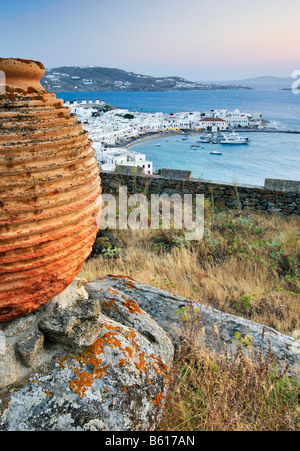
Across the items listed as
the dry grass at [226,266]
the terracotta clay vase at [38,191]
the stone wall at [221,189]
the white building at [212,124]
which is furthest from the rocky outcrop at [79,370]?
the white building at [212,124]

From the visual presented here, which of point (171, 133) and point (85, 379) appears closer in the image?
point (85, 379)

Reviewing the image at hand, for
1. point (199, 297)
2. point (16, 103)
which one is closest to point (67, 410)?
point (16, 103)

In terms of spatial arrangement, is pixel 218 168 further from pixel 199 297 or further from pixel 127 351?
pixel 127 351

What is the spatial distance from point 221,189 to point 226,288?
14.4 feet

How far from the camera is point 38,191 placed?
142 cm

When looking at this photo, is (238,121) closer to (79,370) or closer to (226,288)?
(226,288)

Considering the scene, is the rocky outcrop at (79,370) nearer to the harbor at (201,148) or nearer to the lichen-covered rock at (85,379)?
the lichen-covered rock at (85,379)

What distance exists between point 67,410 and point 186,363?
110 cm

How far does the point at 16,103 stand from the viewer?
1.53m

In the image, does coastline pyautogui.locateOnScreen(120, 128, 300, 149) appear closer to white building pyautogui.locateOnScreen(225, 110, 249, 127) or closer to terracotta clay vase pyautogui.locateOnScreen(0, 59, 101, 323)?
white building pyautogui.locateOnScreen(225, 110, 249, 127)
